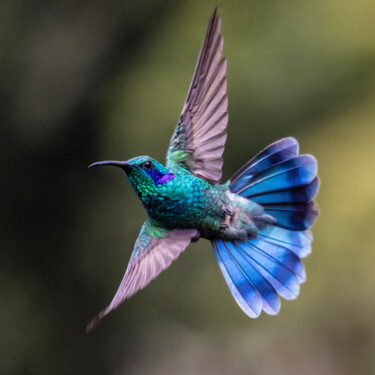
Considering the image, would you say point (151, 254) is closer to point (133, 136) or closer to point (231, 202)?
point (231, 202)

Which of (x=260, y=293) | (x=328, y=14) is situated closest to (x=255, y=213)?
(x=260, y=293)

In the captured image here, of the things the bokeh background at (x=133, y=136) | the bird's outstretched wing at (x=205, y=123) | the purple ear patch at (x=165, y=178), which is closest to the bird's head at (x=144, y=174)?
the purple ear patch at (x=165, y=178)

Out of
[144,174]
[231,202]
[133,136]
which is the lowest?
[133,136]

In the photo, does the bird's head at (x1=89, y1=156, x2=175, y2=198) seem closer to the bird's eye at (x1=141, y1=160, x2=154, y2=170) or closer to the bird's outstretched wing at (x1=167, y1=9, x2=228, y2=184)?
the bird's eye at (x1=141, y1=160, x2=154, y2=170)

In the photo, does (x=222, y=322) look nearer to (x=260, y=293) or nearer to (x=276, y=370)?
(x=276, y=370)

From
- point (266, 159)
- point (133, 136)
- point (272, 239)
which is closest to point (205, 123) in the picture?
point (266, 159)
